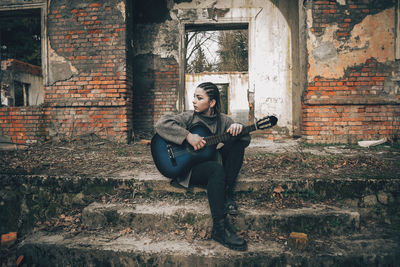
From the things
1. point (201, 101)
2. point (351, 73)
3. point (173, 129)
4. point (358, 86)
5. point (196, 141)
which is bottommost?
point (196, 141)

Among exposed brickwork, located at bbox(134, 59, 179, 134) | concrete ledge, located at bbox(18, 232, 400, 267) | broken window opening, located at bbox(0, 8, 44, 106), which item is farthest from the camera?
broken window opening, located at bbox(0, 8, 44, 106)

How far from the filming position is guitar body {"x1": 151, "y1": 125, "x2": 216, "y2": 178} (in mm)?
2037

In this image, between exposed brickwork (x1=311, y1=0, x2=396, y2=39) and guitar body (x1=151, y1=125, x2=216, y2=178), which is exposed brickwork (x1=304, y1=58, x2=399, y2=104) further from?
guitar body (x1=151, y1=125, x2=216, y2=178)

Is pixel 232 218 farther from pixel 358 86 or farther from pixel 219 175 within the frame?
pixel 358 86

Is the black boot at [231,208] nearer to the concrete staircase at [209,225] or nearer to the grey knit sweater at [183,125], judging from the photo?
the concrete staircase at [209,225]

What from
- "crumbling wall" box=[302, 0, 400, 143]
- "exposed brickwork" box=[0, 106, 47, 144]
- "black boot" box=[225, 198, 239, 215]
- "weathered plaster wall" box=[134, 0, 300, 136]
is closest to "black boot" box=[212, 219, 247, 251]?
"black boot" box=[225, 198, 239, 215]

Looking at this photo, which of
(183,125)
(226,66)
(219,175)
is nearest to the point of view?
(219,175)

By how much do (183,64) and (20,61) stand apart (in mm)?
10543

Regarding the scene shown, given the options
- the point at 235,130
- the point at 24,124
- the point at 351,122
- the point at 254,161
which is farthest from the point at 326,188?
the point at 24,124

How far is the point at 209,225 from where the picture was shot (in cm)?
196

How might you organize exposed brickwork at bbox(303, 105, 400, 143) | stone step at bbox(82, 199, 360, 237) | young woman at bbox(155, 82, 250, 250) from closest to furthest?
young woman at bbox(155, 82, 250, 250) → stone step at bbox(82, 199, 360, 237) → exposed brickwork at bbox(303, 105, 400, 143)

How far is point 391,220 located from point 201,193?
187 cm

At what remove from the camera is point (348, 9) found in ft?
13.8

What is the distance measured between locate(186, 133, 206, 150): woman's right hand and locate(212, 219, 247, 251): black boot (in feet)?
2.08
